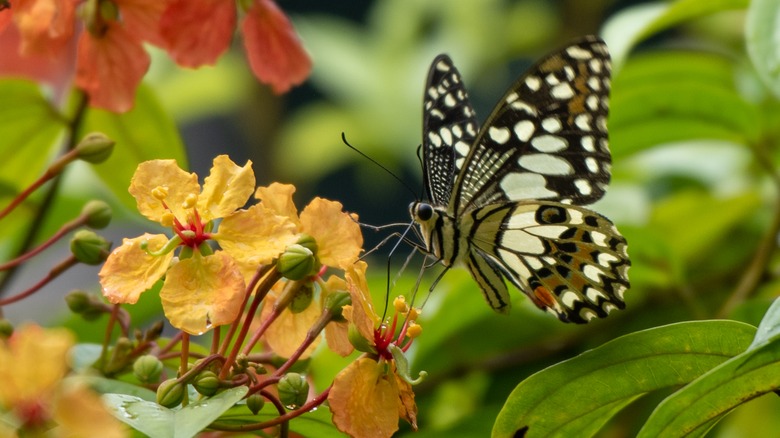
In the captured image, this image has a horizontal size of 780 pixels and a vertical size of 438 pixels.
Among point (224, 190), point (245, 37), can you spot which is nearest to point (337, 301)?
point (224, 190)

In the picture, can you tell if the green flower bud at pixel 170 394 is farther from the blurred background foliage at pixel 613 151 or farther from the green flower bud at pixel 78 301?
the blurred background foliage at pixel 613 151

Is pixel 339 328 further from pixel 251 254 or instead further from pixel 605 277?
pixel 605 277

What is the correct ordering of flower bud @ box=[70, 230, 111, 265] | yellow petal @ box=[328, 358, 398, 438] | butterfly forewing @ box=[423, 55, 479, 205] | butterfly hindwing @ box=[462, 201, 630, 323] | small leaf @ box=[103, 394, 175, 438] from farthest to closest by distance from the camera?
butterfly forewing @ box=[423, 55, 479, 205], butterfly hindwing @ box=[462, 201, 630, 323], flower bud @ box=[70, 230, 111, 265], yellow petal @ box=[328, 358, 398, 438], small leaf @ box=[103, 394, 175, 438]

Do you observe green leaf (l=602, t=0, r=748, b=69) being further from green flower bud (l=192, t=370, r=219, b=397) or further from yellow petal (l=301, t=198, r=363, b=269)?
green flower bud (l=192, t=370, r=219, b=397)

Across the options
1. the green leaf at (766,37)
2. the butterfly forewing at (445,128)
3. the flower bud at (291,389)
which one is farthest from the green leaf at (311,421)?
the green leaf at (766,37)

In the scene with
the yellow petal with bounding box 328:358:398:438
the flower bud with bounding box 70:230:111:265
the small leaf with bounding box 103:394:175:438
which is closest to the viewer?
the small leaf with bounding box 103:394:175:438

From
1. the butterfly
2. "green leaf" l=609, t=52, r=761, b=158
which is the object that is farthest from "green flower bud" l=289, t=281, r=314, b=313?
"green leaf" l=609, t=52, r=761, b=158

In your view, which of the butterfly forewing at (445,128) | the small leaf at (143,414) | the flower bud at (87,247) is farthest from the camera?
the butterfly forewing at (445,128)
